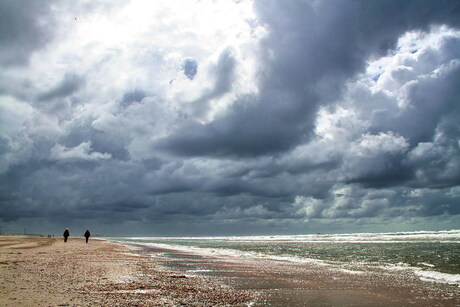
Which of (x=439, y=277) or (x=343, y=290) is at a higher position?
(x=343, y=290)

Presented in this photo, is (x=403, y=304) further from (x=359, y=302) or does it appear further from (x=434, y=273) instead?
(x=434, y=273)

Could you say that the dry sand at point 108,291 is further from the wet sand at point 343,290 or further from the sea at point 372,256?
the sea at point 372,256

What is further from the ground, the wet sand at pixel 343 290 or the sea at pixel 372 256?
the wet sand at pixel 343 290

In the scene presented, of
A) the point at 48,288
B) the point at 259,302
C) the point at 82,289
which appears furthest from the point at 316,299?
the point at 48,288

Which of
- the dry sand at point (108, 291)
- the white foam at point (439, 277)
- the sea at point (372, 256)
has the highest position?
the dry sand at point (108, 291)

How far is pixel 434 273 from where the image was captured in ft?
72.1

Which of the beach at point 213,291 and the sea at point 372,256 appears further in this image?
the sea at point 372,256

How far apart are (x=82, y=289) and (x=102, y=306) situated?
3.47 m

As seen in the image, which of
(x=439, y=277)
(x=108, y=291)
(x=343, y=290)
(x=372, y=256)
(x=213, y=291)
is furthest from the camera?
(x=372, y=256)

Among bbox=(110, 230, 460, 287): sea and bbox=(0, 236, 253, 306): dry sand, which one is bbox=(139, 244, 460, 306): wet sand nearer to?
bbox=(0, 236, 253, 306): dry sand

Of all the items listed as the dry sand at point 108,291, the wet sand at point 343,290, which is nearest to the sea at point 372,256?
the wet sand at point 343,290

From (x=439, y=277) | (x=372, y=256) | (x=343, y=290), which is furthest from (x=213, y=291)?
(x=372, y=256)

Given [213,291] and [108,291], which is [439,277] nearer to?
[213,291]

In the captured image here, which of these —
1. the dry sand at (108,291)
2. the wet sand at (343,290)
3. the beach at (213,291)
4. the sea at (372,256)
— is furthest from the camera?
the sea at (372,256)
